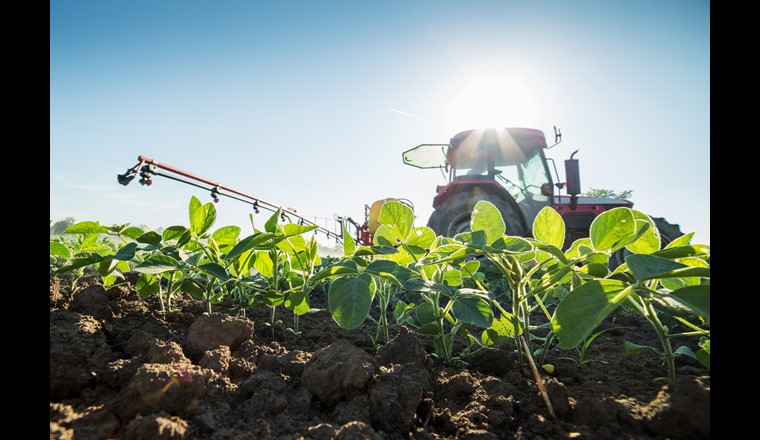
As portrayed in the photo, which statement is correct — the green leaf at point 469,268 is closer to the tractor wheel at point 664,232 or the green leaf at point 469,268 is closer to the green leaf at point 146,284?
the green leaf at point 146,284

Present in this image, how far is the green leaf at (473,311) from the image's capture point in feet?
2.40

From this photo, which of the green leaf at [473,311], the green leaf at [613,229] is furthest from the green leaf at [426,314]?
the green leaf at [613,229]

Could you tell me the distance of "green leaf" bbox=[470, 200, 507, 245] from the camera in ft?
2.88

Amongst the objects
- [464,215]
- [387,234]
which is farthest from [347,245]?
[464,215]

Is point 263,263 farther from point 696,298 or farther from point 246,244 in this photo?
point 696,298

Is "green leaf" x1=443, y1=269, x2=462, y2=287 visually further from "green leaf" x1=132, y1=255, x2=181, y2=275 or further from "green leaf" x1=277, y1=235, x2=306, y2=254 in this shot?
"green leaf" x1=132, y1=255, x2=181, y2=275

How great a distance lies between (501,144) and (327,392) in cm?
524

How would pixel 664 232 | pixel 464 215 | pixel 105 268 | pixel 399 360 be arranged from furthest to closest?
pixel 664 232, pixel 464 215, pixel 105 268, pixel 399 360

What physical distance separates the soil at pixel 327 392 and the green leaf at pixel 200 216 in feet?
0.94

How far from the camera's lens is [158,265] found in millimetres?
844

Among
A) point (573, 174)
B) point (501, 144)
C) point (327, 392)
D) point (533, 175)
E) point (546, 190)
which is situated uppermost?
point (501, 144)

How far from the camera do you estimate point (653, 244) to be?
30.6 inches
